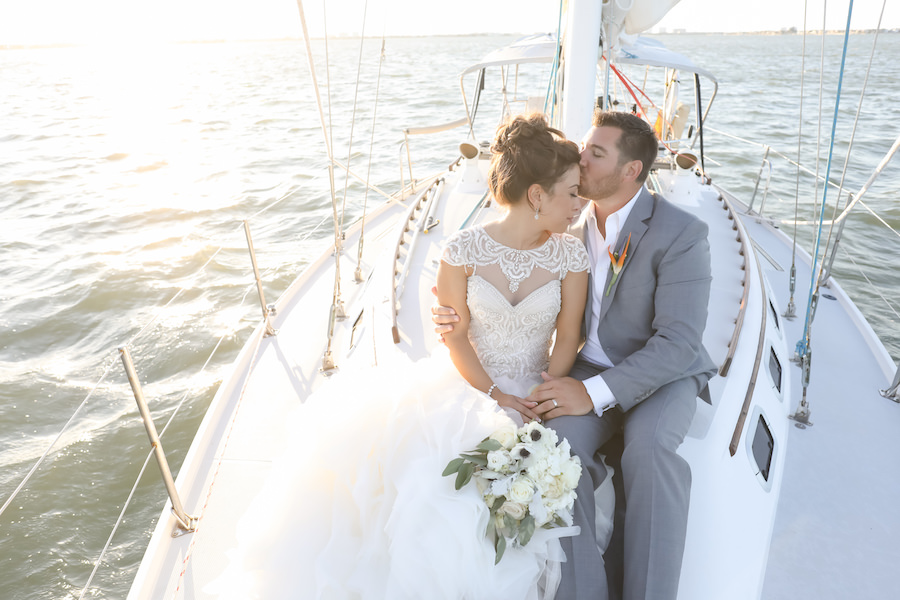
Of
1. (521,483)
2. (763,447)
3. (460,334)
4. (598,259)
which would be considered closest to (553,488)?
(521,483)

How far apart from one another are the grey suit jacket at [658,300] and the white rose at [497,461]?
1.97 feet

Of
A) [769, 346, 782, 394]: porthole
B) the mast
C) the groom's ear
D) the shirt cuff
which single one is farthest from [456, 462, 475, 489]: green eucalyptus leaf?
the mast

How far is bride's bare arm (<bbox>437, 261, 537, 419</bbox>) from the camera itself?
77.5 inches

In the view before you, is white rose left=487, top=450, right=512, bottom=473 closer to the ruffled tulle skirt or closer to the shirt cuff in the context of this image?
the ruffled tulle skirt

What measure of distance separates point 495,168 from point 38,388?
4747mm

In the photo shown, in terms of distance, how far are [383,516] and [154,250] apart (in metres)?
7.30

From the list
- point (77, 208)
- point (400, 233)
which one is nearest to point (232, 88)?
point (77, 208)

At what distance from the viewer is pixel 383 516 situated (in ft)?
4.70

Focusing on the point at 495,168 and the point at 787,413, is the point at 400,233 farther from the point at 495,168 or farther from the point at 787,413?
the point at 787,413

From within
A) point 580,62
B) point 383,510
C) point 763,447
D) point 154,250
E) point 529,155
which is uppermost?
point 580,62

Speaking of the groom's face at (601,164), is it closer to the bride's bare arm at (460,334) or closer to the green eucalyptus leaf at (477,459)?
the bride's bare arm at (460,334)

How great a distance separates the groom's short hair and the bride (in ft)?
0.69

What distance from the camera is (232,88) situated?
23.5 meters

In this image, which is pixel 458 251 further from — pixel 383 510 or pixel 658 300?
pixel 383 510
